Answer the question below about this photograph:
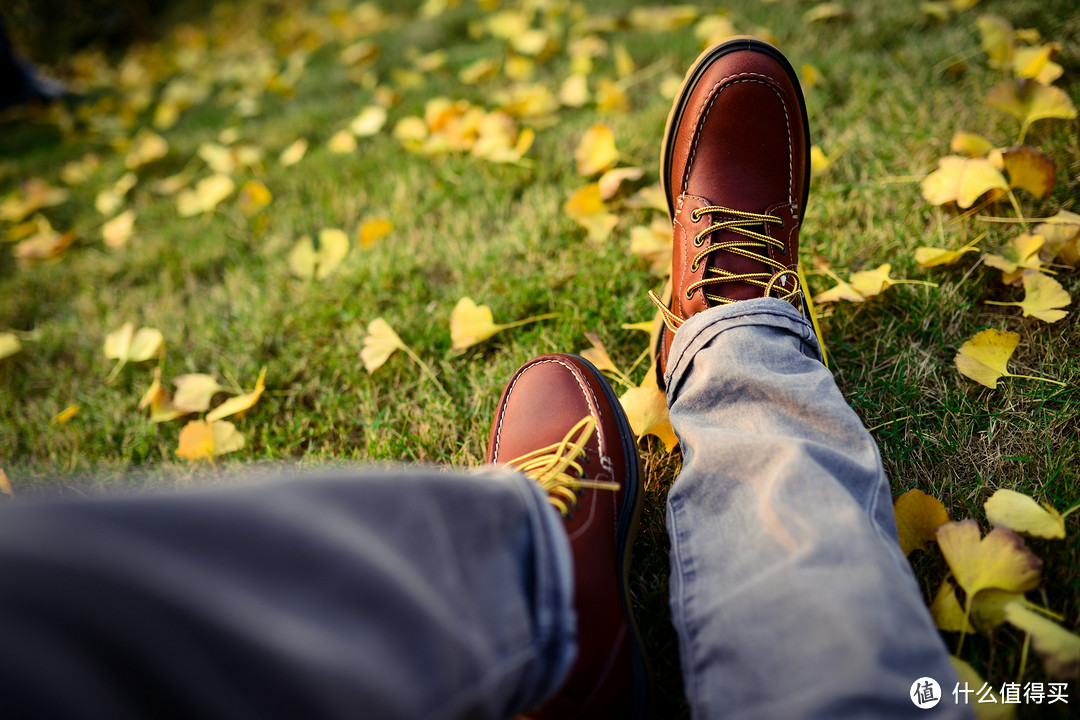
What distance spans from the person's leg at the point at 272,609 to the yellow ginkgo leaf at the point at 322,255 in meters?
1.02

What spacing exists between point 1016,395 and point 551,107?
1.34 m

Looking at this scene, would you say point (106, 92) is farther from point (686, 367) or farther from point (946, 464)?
point (946, 464)

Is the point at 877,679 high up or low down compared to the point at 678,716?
up

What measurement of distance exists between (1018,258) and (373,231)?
1375 mm

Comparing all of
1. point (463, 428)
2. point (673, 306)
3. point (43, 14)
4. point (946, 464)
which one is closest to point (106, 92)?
point (43, 14)

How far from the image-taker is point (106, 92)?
2.96 m

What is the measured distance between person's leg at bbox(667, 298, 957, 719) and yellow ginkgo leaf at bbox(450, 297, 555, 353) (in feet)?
1.36

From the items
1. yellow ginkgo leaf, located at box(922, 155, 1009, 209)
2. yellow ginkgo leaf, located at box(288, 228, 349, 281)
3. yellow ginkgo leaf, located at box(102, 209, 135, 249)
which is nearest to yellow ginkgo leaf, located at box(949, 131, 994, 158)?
yellow ginkgo leaf, located at box(922, 155, 1009, 209)

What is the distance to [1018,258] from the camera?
3.24 feet

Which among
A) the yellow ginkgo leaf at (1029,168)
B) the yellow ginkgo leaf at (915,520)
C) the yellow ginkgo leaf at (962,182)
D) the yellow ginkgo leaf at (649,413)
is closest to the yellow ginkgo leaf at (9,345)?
the yellow ginkgo leaf at (649,413)

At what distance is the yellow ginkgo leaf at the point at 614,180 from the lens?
128 centimetres

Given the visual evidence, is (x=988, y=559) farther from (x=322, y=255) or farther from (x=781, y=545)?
(x=322, y=255)

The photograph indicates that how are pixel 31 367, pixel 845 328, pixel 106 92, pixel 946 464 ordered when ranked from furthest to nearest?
1. pixel 106 92
2. pixel 31 367
3. pixel 845 328
4. pixel 946 464

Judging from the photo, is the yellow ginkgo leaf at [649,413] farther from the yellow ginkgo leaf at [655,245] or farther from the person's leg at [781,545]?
the yellow ginkgo leaf at [655,245]
